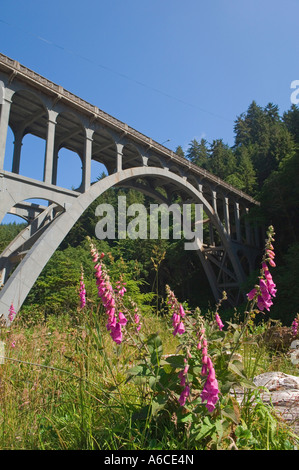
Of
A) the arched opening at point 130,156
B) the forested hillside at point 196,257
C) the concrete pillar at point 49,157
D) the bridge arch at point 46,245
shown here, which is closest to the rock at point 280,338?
the forested hillside at point 196,257

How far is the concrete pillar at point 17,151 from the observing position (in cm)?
1182

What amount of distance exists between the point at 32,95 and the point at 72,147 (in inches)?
146

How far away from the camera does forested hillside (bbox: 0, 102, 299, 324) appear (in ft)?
50.7

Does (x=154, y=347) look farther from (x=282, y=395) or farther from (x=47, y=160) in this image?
(x=47, y=160)

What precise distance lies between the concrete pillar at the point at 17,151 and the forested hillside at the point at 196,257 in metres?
4.91

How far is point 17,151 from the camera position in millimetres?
12227

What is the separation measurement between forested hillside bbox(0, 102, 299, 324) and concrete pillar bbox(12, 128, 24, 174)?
193 inches

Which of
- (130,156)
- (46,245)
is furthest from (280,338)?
(130,156)

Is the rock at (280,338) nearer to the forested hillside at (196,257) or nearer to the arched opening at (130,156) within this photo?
the forested hillside at (196,257)

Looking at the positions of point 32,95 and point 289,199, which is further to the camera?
point 289,199

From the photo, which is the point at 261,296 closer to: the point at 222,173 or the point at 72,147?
the point at 72,147
